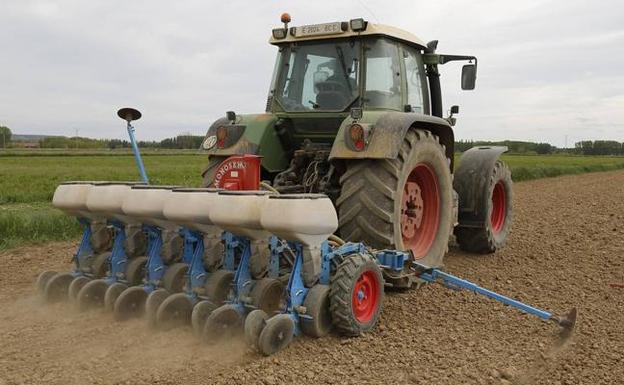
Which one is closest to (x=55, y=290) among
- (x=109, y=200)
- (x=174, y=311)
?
(x=109, y=200)

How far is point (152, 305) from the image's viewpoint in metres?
3.70

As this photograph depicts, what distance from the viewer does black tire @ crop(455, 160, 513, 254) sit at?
6.09m

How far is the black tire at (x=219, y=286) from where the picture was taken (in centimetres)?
367

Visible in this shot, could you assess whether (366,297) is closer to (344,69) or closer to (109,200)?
(109,200)

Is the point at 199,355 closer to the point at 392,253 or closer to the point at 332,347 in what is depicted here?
the point at 332,347

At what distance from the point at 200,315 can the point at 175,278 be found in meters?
0.50

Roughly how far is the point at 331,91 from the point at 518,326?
7.49 ft

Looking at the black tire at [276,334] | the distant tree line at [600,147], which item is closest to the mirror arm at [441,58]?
the black tire at [276,334]

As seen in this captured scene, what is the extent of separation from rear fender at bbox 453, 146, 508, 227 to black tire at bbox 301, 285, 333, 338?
295 centimetres

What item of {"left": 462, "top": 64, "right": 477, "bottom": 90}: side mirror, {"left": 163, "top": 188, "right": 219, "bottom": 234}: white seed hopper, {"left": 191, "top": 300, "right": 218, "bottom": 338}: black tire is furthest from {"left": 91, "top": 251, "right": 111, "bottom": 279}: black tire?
{"left": 462, "top": 64, "right": 477, "bottom": 90}: side mirror

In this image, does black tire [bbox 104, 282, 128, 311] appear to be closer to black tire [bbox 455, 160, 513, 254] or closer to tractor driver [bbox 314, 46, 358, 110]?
tractor driver [bbox 314, 46, 358, 110]

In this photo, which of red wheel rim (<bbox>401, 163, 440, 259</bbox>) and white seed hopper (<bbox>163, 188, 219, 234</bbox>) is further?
red wheel rim (<bbox>401, 163, 440, 259</bbox>)

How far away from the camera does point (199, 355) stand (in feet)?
10.8

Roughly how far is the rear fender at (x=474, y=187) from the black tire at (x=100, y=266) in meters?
3.41
